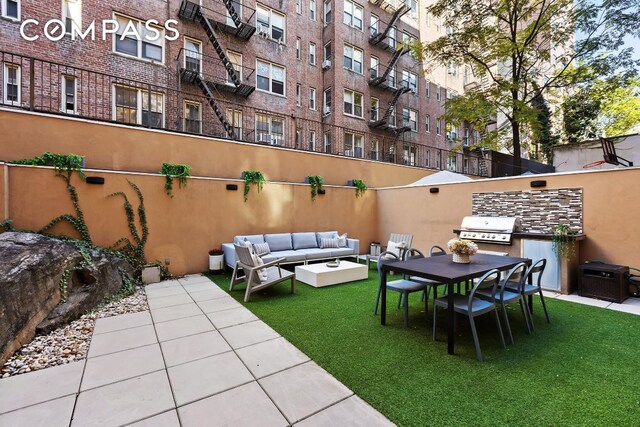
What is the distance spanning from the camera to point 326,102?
14.7 meters

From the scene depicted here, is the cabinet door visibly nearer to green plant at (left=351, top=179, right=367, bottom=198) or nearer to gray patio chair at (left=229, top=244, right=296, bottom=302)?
gray patio chair at (left=229, top=244, right=296, bottom=302)

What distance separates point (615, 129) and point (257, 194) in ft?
63.9

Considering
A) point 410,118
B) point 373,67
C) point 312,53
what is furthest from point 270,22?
point 410,118

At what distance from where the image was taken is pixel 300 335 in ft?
11.3

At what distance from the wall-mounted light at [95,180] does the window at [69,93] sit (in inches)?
168

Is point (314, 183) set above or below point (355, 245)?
above

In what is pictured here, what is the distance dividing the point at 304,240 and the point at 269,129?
615 cm

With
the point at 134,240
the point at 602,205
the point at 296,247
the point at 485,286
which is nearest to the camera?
the point at 485,286

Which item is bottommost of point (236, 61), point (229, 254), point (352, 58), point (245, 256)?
point (229, 254)

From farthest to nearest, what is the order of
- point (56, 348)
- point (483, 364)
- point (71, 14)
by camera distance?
point (71, 14) < point (56, 348) < point (483, 364)

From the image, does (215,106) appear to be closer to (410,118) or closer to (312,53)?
(312,53)

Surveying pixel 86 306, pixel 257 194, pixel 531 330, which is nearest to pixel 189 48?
pixel 257 194

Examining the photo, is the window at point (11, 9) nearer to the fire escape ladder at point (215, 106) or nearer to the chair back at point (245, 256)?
the fire escape ladder at point (215, 106)

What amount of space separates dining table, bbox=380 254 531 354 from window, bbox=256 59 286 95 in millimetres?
10959
